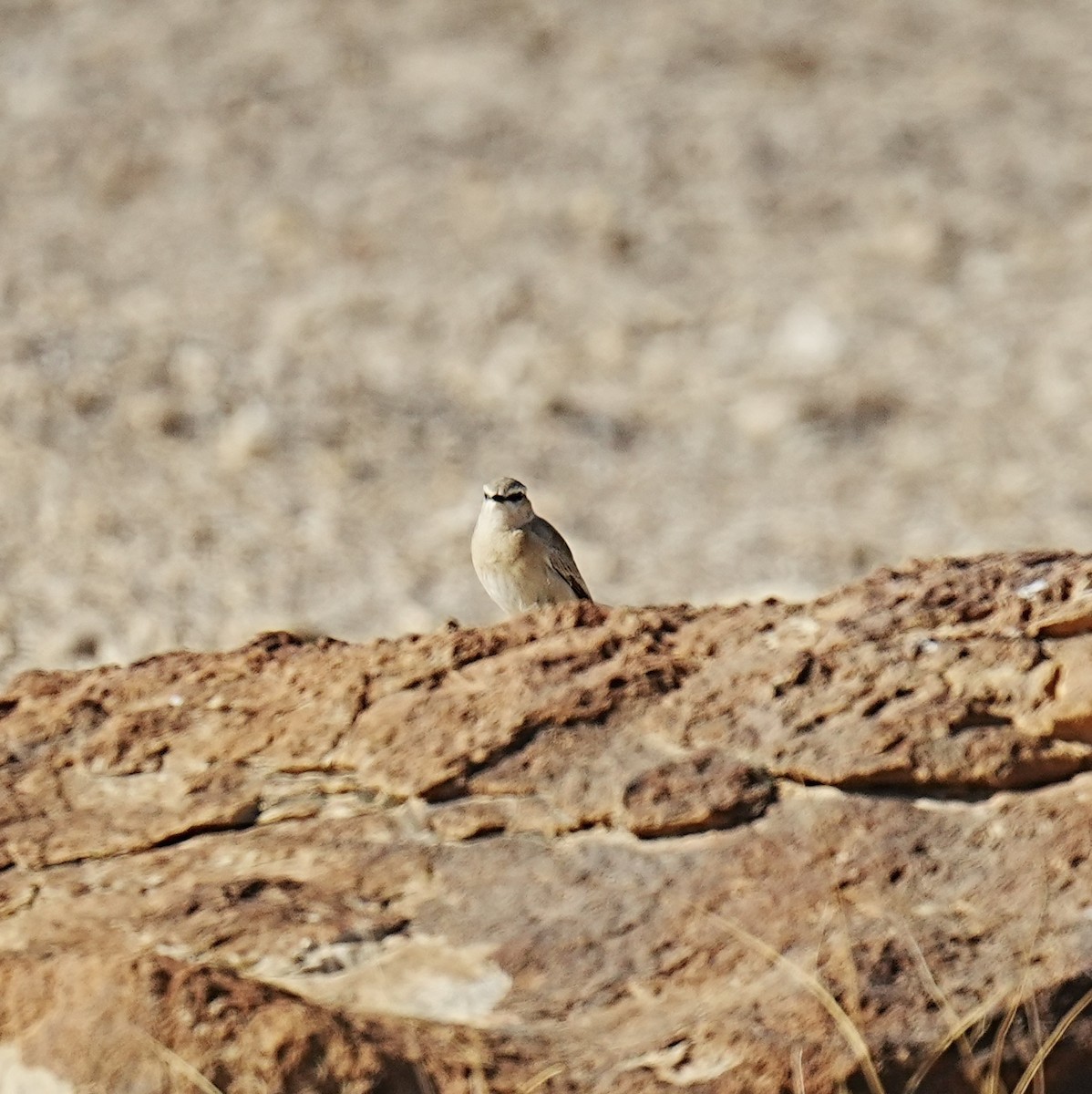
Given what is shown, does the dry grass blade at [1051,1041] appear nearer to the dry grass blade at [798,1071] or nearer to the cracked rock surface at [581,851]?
the cracked rock surface at [581,851]

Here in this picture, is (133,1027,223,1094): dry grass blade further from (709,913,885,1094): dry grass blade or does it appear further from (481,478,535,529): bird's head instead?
(481,478,535,529): bird's head

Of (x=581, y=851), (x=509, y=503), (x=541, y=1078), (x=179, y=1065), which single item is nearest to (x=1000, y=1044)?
(x=541, y=1078)

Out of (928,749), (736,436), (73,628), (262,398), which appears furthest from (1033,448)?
(928,749)

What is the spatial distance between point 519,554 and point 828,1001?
3569mm

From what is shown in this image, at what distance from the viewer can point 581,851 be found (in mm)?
4012

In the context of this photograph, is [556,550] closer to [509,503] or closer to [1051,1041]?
[509,503]

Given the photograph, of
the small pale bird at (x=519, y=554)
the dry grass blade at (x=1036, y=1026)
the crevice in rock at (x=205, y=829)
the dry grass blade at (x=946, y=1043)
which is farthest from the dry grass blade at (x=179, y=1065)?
the small pale bird at (x=519, y=554)

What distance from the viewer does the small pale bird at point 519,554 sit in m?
6.86

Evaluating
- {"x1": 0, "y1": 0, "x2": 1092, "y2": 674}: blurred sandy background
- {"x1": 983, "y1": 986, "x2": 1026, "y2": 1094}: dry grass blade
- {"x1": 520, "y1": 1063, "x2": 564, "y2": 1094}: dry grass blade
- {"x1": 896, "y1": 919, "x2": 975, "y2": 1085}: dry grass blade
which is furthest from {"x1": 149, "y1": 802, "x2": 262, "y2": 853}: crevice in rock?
{"x1": 0, "y1": 0, "x2": 1092, "y2": 674}: blurred sandy background

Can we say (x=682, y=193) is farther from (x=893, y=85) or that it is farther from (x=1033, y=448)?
(x=1033, y=448)

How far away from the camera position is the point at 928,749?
13.3 feet

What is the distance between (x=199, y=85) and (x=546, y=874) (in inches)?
575

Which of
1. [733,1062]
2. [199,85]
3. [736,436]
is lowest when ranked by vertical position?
[733,1062]

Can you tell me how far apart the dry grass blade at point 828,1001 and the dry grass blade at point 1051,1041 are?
0.25m
